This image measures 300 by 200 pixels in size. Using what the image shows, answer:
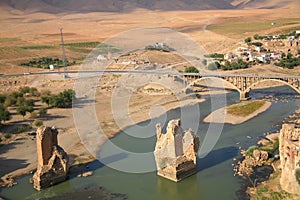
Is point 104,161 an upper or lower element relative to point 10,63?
lower

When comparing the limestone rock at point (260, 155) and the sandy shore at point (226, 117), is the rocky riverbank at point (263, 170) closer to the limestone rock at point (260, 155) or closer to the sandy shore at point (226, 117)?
the limestone rock at point (260, 155)

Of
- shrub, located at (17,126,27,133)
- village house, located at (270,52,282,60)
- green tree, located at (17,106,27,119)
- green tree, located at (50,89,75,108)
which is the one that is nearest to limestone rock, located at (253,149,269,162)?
shrub, located at (17,126,27,133)

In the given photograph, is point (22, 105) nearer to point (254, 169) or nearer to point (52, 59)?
point (254, 169)

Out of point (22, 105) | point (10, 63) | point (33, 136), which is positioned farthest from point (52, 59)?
point (33, 136)

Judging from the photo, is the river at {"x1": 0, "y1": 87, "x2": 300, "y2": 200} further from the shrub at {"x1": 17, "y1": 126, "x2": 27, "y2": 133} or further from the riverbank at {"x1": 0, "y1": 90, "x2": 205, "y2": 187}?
the shrub at {"x1": 17, "y1": 126, "x2": 27, "y2": 133}

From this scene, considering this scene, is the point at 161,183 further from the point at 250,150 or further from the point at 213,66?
the point at 213,66

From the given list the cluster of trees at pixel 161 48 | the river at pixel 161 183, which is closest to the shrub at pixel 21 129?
the river at pixel 161 183

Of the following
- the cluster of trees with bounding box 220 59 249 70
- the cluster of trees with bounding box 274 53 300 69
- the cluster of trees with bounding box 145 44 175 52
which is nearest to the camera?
the cluster of trees with bounding box 274 53 300 69
